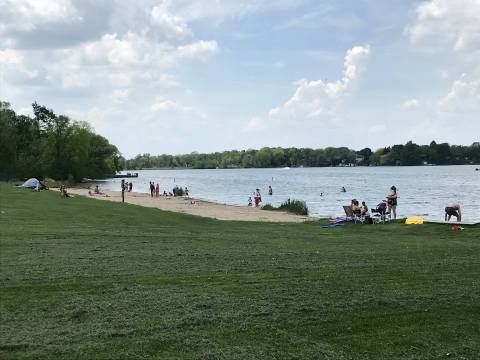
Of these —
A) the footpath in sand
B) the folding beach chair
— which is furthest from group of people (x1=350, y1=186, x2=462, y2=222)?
the footpath in sand

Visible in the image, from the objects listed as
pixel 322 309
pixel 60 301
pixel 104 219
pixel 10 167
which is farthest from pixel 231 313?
pixel 10 167

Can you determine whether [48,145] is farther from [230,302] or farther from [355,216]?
[230,302]

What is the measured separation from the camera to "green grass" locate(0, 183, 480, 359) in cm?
491

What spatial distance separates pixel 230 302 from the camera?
20.6 ft

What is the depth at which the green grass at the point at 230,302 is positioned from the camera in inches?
193

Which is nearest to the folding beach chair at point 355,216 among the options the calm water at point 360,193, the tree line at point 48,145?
the calm water at point 360,193

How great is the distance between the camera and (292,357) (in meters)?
4.75

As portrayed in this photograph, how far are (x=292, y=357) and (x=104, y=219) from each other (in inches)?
567

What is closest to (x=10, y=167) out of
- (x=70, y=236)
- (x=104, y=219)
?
(x=104, y=219)

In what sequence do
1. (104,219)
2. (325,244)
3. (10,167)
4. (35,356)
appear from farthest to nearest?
(10,167) → (104,219) → (325,244) → (35,356)

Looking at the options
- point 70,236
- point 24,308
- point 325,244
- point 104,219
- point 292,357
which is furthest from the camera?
point 104,219

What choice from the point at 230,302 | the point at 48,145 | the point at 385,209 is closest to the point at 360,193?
the point at 385,209

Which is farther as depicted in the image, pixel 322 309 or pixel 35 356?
pixel 322 309

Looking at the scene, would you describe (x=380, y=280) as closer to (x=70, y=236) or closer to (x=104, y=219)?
(x=70, y=236)
